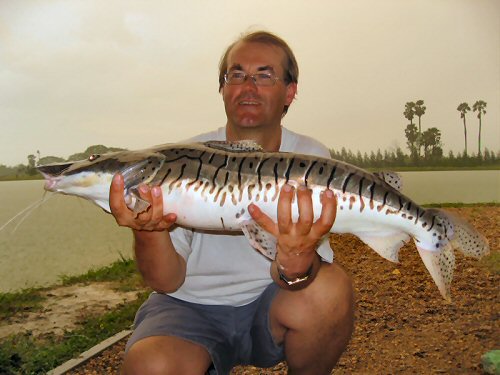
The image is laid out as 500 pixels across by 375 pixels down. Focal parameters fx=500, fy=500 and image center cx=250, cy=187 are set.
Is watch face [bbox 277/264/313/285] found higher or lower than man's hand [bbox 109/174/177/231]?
lower

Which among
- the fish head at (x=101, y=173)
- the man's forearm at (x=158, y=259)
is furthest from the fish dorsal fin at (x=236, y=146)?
the man's forearm at (x=158, y=259)

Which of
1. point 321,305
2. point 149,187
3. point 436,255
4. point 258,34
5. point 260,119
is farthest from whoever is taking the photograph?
point 258,34

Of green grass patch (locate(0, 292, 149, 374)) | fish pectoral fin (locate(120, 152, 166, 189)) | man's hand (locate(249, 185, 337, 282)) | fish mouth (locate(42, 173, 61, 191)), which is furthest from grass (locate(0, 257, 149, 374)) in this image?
man's hand (locate(249, 185, 337, 282))

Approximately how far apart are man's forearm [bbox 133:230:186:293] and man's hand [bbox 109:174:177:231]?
0.13 meters

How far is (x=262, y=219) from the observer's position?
169 centimetres

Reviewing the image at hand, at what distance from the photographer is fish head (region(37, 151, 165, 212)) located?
5.33ft

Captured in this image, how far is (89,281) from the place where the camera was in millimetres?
4375

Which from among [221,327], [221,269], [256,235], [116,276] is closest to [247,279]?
[221,269]

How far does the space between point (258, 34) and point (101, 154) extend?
1047 mm

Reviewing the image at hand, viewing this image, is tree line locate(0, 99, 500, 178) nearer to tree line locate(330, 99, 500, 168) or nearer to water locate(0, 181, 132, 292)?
tree line locate(330, 99, 500, 168)

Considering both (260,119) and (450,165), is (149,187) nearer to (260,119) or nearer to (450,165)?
(260,119)

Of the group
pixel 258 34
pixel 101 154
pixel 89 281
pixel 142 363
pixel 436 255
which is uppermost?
pixel 258 34

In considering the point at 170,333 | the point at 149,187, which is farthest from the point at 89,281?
the point at 149,187

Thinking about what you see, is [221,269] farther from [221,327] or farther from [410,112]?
[410,112]
